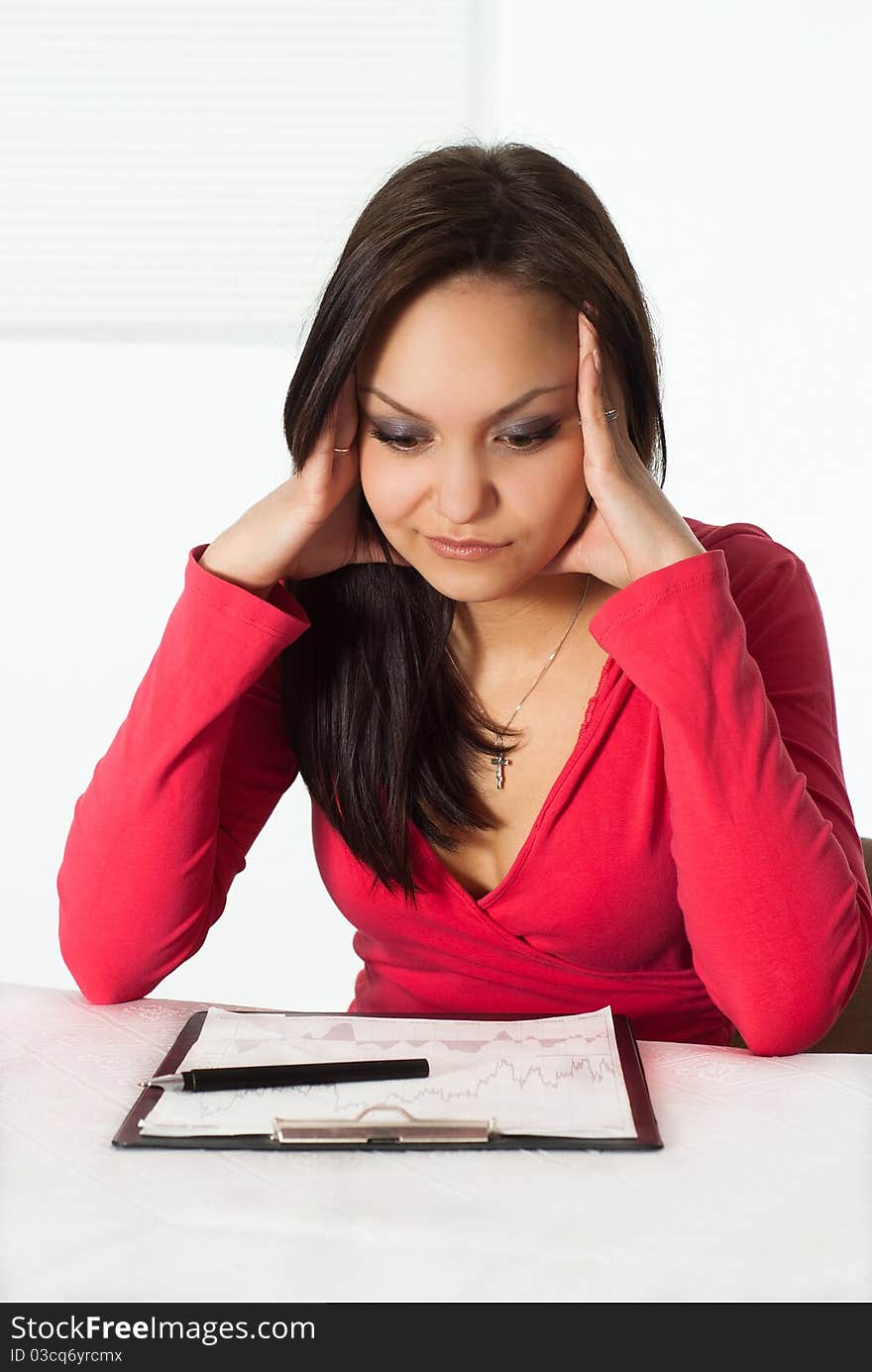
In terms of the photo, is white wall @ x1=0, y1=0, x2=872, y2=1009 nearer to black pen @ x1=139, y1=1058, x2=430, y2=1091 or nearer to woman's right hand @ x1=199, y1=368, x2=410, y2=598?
woman's right hand @ x1=199, y1=368, x2=410, y2=598

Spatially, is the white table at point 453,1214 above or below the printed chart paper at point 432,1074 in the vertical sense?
above

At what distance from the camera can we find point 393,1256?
2.29ft

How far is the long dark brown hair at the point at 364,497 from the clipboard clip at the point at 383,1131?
17.5 inches

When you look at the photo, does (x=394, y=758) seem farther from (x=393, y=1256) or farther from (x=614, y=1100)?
(x=393, y=1256)

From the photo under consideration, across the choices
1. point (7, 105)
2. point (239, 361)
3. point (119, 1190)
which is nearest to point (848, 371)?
point (239, 361)

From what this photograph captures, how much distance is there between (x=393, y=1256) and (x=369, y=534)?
75 centimetres

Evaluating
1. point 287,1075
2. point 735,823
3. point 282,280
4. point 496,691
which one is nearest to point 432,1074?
point 287,1075

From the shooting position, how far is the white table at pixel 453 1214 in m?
0.68

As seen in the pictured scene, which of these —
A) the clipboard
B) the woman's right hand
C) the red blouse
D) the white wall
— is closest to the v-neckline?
the red blouse

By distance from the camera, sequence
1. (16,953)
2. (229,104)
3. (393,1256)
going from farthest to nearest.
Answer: (16,953), (229,104), (393,1256)

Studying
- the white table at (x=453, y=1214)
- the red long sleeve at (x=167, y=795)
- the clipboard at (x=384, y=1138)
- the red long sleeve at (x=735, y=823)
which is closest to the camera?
the white table at (x=453, y=1214)

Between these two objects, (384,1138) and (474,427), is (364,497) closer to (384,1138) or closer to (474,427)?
(474,427)

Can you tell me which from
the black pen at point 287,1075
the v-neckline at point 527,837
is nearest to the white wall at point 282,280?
the v-neckline at point 527,837

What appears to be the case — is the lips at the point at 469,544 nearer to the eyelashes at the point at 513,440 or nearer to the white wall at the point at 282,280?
the eyelashes at the point at 513,440
